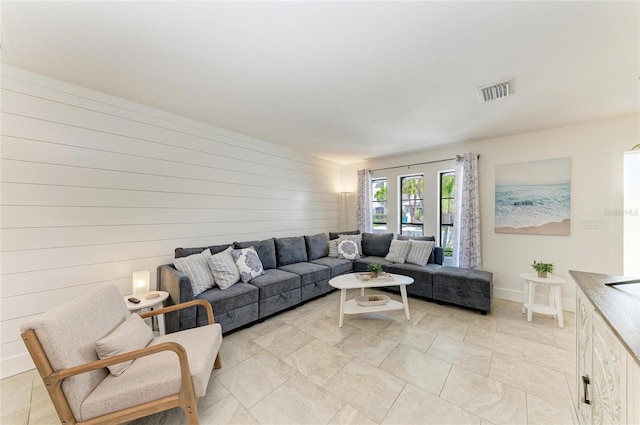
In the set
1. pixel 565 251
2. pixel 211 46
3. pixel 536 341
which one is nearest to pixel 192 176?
pixel 211 46

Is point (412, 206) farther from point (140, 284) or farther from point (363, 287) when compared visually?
point (140, 284)

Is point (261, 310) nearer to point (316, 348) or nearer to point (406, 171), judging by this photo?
point (316, 348)

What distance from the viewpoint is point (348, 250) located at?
14.6ft

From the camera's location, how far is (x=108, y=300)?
1.65 m

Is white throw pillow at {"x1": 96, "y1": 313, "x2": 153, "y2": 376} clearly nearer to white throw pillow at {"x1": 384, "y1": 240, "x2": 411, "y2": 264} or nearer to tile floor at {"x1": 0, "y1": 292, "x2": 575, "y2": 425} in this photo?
tile floor at {"x1": 0, "y1": 292, "x2": 575, "y2": 425}

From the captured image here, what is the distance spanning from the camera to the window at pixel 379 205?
17.0 ft

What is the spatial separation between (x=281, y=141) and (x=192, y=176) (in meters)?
1.52

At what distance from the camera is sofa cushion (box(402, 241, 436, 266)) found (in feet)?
12.6

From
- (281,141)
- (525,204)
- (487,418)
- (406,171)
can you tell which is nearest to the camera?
(487,418)

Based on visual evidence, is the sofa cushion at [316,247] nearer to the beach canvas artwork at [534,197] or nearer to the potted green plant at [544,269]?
the beach canvas artwork at [534,197]

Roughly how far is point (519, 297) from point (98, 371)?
Answer: 4.82 metres

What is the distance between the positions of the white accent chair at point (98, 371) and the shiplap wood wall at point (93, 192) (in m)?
1.16

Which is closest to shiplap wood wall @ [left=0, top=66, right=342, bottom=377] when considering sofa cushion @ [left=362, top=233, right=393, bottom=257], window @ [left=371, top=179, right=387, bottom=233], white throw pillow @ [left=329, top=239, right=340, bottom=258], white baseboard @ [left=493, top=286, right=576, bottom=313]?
white throw pillow @ [left=329, top=239, right=340, bottom=258]

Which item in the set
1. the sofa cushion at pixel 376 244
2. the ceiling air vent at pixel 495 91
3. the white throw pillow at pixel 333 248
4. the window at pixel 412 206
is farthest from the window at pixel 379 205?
the ceiling air vent at pixel 495 91
